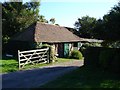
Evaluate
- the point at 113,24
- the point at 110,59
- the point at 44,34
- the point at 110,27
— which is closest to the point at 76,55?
the point at 44,34

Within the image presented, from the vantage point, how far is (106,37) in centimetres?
Result: 2208

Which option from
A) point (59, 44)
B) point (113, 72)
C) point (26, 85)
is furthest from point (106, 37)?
point (59, 44)

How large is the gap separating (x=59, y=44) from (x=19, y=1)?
13987 millimetres

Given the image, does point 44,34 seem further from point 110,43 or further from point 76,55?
point 110,43

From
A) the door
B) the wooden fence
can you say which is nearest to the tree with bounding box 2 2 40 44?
the door

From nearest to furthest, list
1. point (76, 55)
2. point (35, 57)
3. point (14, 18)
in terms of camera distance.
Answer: point (35, 57) < point (76, 55) < point (14, 18)

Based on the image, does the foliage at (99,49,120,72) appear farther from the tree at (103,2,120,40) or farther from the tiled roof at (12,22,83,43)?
the tiled roof at (12,22,83,43)

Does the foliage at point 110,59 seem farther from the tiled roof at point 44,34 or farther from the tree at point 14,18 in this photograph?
the tree at point 14,18

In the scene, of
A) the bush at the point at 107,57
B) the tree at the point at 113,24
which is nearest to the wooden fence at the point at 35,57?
the bush at the point at 107,57

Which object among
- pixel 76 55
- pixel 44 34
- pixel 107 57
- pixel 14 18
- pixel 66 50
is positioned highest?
pixel 14 18

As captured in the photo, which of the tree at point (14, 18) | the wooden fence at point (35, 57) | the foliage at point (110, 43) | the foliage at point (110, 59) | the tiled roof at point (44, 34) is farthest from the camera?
the tree at point (14, 18)

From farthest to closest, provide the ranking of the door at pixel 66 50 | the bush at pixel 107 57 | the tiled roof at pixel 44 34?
1. the door at pixel 66 50
2. the tiled roof at pixel 44 34
3. the bush at pixel 107 57

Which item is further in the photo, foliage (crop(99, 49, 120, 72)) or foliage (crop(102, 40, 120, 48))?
foliage (crop(102, 40, 120, 48))

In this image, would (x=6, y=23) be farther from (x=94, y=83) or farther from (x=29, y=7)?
(x=94, y=83)
